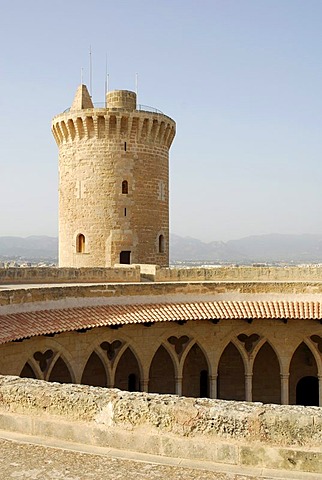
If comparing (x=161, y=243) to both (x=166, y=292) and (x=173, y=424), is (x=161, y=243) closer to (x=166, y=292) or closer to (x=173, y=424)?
(x=166, y=292)

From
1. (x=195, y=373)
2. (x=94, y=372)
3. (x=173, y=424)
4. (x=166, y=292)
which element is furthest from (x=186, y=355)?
(x=173, y=424)

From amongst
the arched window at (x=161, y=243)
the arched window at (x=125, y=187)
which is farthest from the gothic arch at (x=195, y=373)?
the arched window at (x=125, y=187)

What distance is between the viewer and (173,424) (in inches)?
228

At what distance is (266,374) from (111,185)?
12632 millimetres

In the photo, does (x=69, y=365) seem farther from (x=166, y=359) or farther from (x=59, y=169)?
(x=59, y=169)

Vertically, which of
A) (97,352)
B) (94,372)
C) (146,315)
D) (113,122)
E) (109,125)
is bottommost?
(94,372)

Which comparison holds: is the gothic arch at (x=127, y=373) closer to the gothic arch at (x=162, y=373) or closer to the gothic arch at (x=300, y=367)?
the gothic arch at (x=162, y=373)

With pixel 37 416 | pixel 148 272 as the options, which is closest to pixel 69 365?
pixel 148 272

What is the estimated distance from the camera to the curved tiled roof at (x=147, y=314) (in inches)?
607

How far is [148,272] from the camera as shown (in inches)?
1009

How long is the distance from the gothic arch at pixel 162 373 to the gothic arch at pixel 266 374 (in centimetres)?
363

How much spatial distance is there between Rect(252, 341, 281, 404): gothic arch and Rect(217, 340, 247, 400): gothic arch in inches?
23.4

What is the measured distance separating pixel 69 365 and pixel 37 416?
11.5 metres

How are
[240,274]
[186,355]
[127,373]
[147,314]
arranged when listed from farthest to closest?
[240,274]
[127,373]
[186,355]
[147,314]
